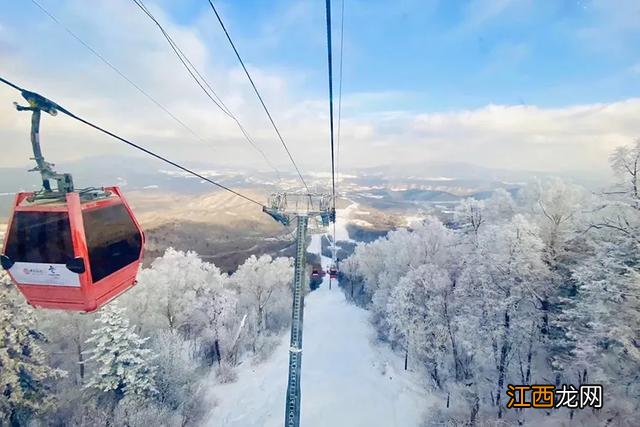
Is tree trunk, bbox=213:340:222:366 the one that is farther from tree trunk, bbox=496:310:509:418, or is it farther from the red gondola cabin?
the red gondola cabin

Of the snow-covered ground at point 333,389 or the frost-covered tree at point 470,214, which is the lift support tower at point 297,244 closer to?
the snow-covered ground at point 333,389

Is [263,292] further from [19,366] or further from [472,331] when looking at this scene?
[472,331]

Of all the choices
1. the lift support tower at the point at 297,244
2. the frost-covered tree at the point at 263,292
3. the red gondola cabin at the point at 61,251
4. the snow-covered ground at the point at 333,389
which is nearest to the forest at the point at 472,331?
the snow-covered ground at the point at 333,389

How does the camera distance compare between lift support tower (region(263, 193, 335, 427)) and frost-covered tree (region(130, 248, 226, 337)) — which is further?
frost-covered tree (region(130, 248, 226, 337))

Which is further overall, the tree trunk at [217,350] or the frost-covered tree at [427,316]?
the tree trunk at [217,350]

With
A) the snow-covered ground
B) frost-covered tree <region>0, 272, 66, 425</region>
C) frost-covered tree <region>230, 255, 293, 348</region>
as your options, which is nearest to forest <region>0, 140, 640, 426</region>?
frost-covered tree <region>0, 272, 66, 425</region>

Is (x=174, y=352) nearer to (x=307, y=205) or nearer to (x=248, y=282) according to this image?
(x=307, y=205)

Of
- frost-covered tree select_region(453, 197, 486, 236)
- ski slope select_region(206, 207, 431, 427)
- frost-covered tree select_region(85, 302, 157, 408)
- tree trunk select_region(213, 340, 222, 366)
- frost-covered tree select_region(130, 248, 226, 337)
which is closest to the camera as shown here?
frost-covered tree select_region(85, 302, 157, 408)

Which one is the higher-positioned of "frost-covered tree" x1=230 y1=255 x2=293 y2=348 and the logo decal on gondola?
the logo decal on gondola

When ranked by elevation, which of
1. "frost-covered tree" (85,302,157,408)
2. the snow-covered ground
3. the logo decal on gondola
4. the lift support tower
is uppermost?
the logo decal on gondola
